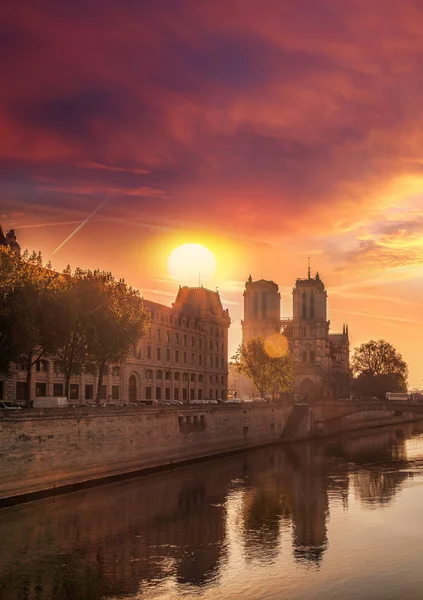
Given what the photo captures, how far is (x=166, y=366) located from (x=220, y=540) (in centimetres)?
7535

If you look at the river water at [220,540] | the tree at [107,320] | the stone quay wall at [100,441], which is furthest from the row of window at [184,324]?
the river water at [220,540]

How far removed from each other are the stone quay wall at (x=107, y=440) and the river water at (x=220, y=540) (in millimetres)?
2213

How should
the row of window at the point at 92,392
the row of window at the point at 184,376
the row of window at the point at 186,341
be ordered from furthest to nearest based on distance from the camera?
the row of window at the point at 186,341 < the row of window at the point at 184,376 < the row of window at the point at 92,392

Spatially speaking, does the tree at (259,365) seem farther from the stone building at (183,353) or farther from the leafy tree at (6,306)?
the leafy tree at (6,306)

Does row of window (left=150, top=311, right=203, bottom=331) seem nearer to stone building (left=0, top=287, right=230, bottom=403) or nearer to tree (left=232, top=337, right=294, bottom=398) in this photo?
stone building (left=0, top=287, right=230, bottom=403)

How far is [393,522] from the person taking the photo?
5412 cm

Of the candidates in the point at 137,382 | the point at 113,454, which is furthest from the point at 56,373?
the point at 113,454

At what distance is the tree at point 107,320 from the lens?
75.8 meters

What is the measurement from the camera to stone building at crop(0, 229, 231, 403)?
93.0m

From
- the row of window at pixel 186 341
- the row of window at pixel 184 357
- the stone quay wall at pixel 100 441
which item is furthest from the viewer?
the row of window at pixel 186 341

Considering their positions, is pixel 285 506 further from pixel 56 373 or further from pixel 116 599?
pixel 56 373

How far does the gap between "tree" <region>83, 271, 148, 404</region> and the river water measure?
14249mm

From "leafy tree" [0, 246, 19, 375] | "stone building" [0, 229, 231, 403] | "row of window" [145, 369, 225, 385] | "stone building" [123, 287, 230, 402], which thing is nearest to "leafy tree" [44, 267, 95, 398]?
"stone building" [0, 229, 231, 403]

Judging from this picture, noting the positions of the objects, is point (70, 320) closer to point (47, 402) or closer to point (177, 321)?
point (47, 402)
